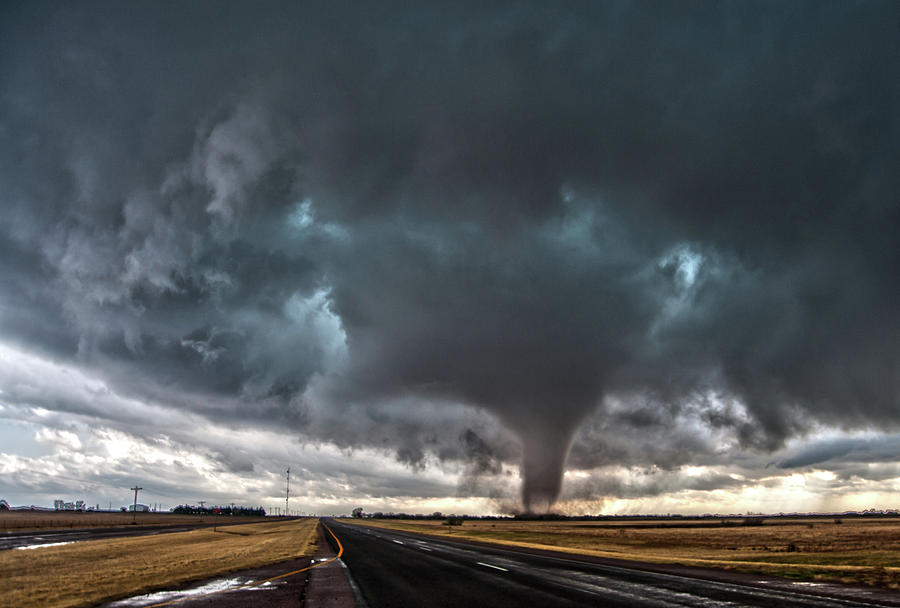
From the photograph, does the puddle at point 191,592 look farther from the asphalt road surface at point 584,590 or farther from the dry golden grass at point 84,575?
the asphalt road surface at point 584,590

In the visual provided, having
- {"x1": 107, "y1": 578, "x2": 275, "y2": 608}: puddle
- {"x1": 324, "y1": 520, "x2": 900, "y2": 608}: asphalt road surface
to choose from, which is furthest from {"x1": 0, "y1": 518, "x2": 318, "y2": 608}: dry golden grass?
{"x1": 324, "y1": 520, "x2": 900, "y2": 608}: asphalt road surface

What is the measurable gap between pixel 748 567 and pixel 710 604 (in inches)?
606

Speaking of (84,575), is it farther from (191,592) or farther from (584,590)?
(584,590)

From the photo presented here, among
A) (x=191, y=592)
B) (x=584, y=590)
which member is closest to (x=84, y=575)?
(x=191, y=592)

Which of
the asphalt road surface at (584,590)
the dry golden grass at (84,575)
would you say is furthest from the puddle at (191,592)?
the asphalt road surface at (584,590)

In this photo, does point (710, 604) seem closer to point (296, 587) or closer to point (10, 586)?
point (296, 587)

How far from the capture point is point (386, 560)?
3108 centimetres

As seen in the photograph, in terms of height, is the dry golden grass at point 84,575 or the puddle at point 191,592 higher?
the puddle at point 191,592

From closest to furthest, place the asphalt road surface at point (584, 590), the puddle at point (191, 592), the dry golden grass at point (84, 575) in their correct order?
the asphalt road surface at point (584, 590) < the puddle at point (191, 592) < the dry golden grass at point (84, 575)

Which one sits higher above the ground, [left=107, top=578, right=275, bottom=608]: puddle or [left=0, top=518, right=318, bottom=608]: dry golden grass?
[left=107, top=578, right=275, bottom=608]: puddle

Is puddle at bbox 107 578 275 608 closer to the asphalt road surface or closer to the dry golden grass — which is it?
the dry golden grass

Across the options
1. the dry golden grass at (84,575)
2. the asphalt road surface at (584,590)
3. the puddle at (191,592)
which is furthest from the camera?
the dry golden grass at (84,575)

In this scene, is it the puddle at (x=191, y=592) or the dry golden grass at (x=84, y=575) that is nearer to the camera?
the puddle at (x=191, y=592)

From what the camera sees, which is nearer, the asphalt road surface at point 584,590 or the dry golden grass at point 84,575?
the asphalt road surface at point 584,590
